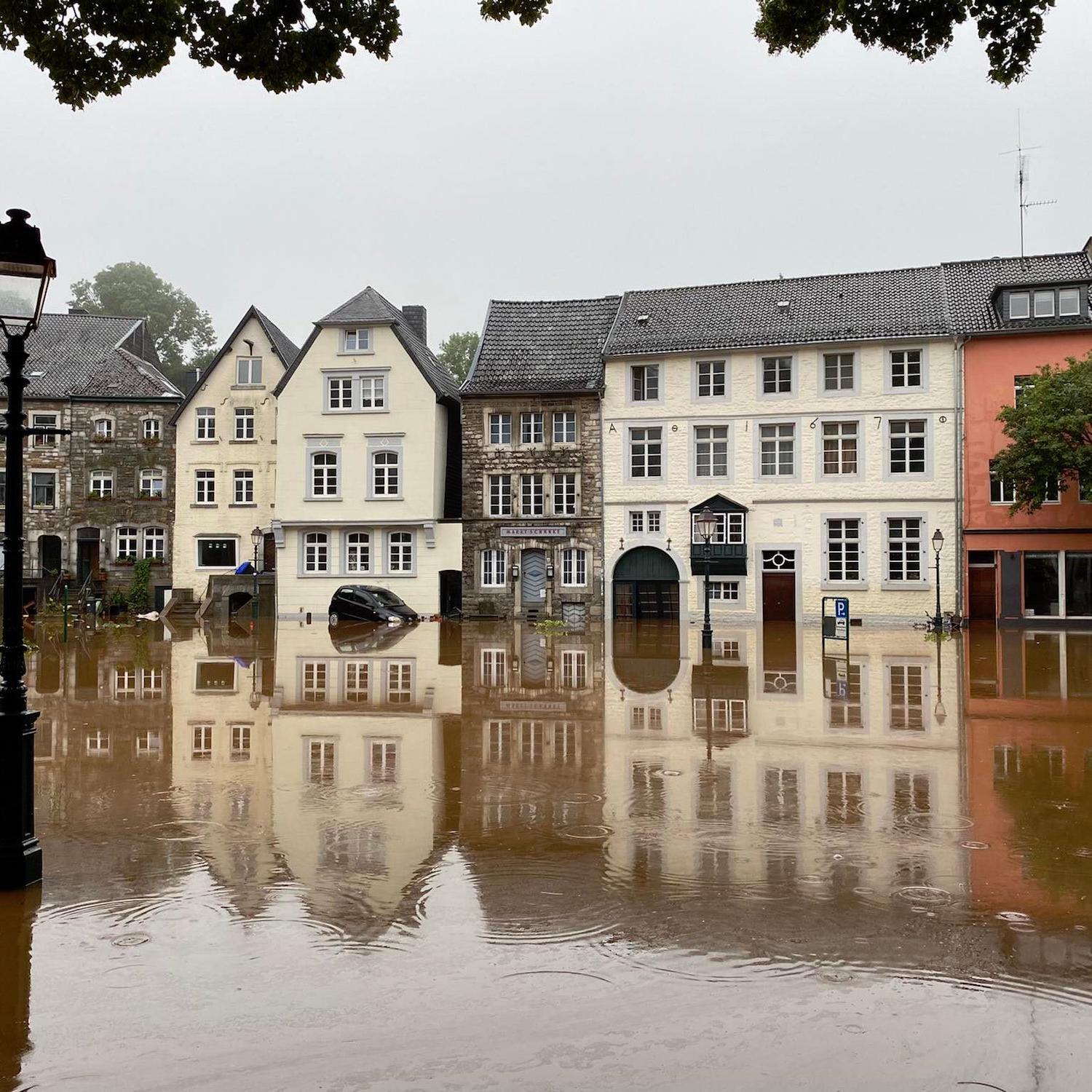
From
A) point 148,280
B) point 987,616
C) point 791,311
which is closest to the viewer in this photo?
point 987,616

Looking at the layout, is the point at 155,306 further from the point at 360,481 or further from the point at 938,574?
the point at 938,574

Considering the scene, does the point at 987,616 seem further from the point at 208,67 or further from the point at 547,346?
the point at 208,67

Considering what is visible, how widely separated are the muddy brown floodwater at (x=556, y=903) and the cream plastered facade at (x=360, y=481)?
24.8m

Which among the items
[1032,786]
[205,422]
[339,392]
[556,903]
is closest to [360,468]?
[339,392]

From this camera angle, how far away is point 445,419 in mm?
41469

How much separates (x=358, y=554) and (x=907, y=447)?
2061 cm

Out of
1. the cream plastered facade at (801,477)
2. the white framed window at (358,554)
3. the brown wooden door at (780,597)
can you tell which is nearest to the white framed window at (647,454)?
the cream plastered facade at (801,477)

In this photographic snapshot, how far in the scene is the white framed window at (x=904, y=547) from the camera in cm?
3538

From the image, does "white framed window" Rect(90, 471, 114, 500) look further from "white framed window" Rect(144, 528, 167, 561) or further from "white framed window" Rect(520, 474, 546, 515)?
"white framed window" Rect(520, 474, 546, 515)

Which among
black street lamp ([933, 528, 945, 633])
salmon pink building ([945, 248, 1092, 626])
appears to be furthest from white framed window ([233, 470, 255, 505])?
salmon pink building ([945, 248, 1092, 626])

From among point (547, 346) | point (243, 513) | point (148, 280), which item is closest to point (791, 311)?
point (547, 346)

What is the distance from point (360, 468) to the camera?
39.9 m

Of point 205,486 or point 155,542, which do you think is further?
point 155,542

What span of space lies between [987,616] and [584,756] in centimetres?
2732
